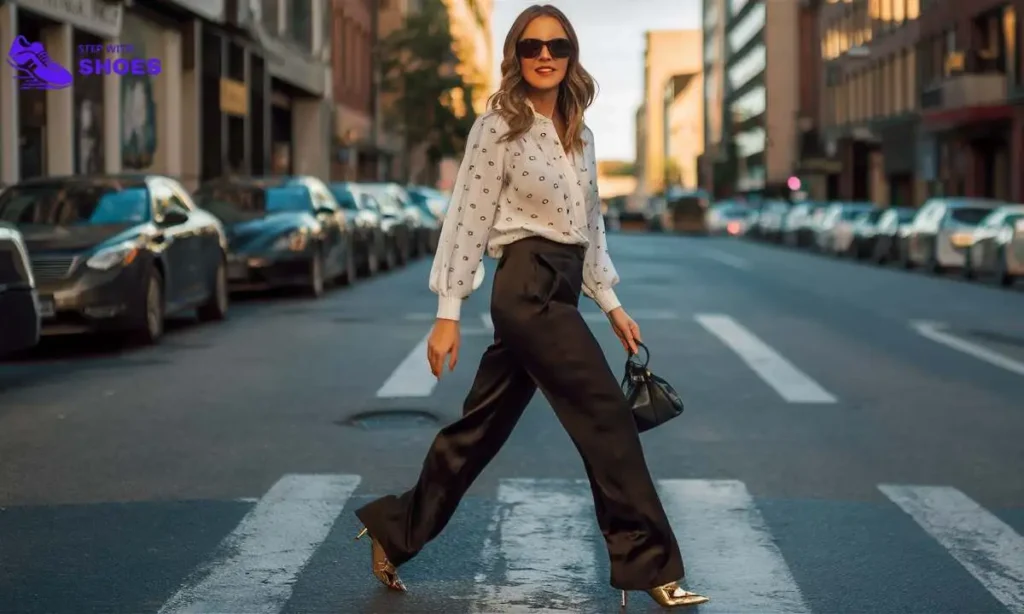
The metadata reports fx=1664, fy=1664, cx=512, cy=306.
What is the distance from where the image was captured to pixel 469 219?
4.86 meters

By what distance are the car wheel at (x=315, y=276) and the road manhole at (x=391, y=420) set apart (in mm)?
10757

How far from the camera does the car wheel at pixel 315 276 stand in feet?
67.2

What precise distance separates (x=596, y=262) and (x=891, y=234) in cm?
3119

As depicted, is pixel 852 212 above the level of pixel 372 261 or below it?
above

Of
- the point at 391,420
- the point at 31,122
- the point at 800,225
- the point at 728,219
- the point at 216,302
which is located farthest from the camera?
the point at 728,219

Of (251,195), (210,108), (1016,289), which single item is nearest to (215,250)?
(251,195)

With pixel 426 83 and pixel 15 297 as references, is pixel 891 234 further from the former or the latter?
pixel 426 83

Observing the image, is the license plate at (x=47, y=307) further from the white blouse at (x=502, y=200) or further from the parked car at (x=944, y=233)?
the parked car at (x=944, y=233)

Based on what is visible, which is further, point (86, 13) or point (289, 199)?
point (86, 13)

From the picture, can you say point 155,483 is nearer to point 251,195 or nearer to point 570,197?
point 570,197

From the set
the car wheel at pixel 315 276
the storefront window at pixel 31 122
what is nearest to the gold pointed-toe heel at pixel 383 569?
the car wheel at pixel 315 276

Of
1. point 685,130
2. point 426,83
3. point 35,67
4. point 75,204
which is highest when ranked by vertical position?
point 685,130

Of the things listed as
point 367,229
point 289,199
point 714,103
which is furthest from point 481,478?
Result: point 714,103

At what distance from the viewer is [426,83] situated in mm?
61000
